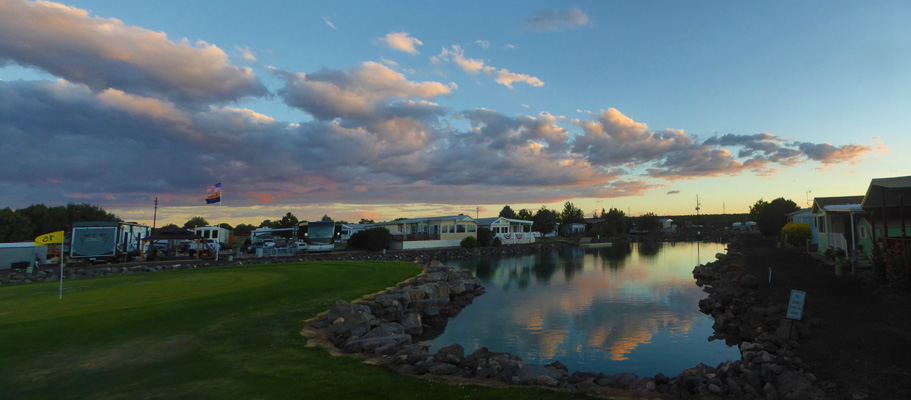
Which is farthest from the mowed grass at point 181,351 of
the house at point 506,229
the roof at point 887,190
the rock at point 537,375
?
the house at point 506,229

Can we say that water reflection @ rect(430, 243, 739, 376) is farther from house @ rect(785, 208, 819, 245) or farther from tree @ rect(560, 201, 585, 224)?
tree @ rect(560, 201, 585, 224)

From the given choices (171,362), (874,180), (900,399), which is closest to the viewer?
(900,399)

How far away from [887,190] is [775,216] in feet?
160

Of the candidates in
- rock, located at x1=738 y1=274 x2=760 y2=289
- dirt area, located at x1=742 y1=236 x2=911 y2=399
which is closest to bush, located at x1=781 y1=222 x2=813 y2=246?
dirt area, located at x1=742 y1=236 x2=911 y2=399

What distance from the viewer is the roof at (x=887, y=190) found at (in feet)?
49.4

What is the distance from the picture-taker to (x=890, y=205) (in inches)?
763

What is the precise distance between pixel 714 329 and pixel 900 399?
825 cm

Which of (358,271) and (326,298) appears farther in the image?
(358,271)

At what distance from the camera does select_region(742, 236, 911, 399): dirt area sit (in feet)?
22.7

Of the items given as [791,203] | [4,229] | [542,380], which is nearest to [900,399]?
[542,380]

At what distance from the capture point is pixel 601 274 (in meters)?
31.0

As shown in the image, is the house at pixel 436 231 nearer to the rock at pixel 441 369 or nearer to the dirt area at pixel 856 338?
the dirt area at pixel 856 338

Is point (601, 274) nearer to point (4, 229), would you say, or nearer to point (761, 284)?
point (761, 284)

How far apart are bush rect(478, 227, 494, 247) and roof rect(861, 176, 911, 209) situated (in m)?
40.6
